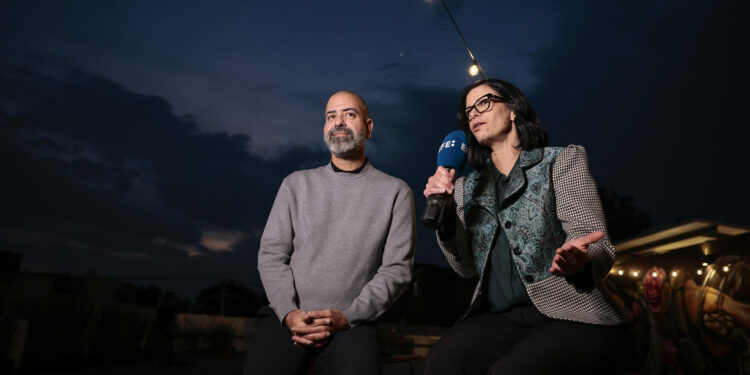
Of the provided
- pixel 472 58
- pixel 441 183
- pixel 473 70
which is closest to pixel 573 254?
pixel 441 183

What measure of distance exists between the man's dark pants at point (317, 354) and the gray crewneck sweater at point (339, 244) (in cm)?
7

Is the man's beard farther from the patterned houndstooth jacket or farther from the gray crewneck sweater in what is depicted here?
the patterned houndstooth jacket

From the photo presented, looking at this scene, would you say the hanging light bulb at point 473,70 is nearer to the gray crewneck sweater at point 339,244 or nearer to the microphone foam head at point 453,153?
the gray crewneck sweater at point 339,244

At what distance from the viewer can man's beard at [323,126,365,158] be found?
86.0 inches

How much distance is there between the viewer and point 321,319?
1.71m

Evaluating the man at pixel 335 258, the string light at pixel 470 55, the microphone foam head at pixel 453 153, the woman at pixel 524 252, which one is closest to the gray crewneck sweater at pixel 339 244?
the man at pixel 335 258

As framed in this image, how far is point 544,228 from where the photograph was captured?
156cm

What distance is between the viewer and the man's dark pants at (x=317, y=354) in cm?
169

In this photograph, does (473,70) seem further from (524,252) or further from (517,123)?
A: (524,252)

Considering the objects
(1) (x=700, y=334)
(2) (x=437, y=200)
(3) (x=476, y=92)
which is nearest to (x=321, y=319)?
(2) (x=437, y=200)

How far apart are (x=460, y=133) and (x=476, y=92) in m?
0.28

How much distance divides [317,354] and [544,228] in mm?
1007

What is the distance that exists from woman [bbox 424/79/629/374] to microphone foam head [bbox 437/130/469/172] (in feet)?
0.44

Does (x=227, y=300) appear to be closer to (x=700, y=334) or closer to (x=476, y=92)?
(x=700, y=334)
